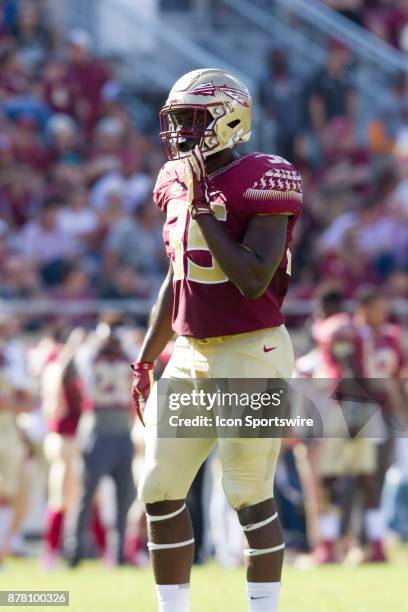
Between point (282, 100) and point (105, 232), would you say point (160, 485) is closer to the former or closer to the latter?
point (105, 232)

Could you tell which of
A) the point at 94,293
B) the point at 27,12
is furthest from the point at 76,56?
the point at 94,293

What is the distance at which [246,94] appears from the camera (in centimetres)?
539

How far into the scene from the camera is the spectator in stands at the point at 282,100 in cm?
1442

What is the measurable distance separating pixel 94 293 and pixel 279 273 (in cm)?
700

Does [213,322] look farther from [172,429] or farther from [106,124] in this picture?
[106,124]

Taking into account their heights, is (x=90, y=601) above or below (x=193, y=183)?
below

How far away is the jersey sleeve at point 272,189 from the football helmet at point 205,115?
0.18 m

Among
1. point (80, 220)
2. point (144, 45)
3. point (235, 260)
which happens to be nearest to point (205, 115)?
point (235, 260)

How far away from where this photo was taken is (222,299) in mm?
5168

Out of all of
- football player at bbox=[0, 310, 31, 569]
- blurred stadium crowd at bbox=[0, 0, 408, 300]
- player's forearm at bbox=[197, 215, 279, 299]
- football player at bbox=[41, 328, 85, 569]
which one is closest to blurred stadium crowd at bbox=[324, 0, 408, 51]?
blurred stadium crowd at bbox=[0, 0, 408, 300]

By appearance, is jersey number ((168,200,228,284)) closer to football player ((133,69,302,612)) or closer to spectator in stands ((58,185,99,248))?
football player ((133,69,302,612))

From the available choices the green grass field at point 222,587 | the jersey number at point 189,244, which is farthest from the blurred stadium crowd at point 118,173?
the jersey number at point 189,244

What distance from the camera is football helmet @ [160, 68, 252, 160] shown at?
5.21 m

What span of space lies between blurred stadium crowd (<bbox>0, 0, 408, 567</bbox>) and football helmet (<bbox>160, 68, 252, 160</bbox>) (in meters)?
5.25
